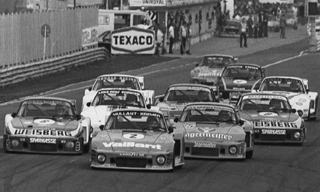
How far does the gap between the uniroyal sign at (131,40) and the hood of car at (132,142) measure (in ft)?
114

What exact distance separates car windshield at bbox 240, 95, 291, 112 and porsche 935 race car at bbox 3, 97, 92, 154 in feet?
15.1

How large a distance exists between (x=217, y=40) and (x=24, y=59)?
3321 centimetres

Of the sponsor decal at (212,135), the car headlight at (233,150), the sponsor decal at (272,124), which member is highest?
the sponsor decal at (212,135)

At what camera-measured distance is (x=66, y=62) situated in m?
43.3

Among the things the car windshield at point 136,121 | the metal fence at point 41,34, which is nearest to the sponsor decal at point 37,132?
the car windshield at point 136,121

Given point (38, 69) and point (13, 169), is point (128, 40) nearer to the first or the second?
point (38, 69)

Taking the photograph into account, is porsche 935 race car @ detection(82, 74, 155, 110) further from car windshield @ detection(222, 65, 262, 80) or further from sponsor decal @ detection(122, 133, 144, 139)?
sponsor decal @ detection(122, 133, 144, 139)

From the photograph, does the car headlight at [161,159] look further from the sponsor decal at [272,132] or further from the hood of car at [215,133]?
the sponsor decal at [272,132]

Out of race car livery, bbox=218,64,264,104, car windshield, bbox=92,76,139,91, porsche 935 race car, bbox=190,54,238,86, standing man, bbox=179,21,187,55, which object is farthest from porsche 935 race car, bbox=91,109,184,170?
standing man, bbox=179,21,187,55

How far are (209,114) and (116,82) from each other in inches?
323

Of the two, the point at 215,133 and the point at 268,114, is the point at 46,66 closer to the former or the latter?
the point at 268,114

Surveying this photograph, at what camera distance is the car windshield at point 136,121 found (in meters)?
18.3

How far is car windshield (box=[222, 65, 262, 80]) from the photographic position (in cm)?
3294

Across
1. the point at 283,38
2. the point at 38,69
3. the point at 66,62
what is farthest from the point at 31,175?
the point at 283,38
